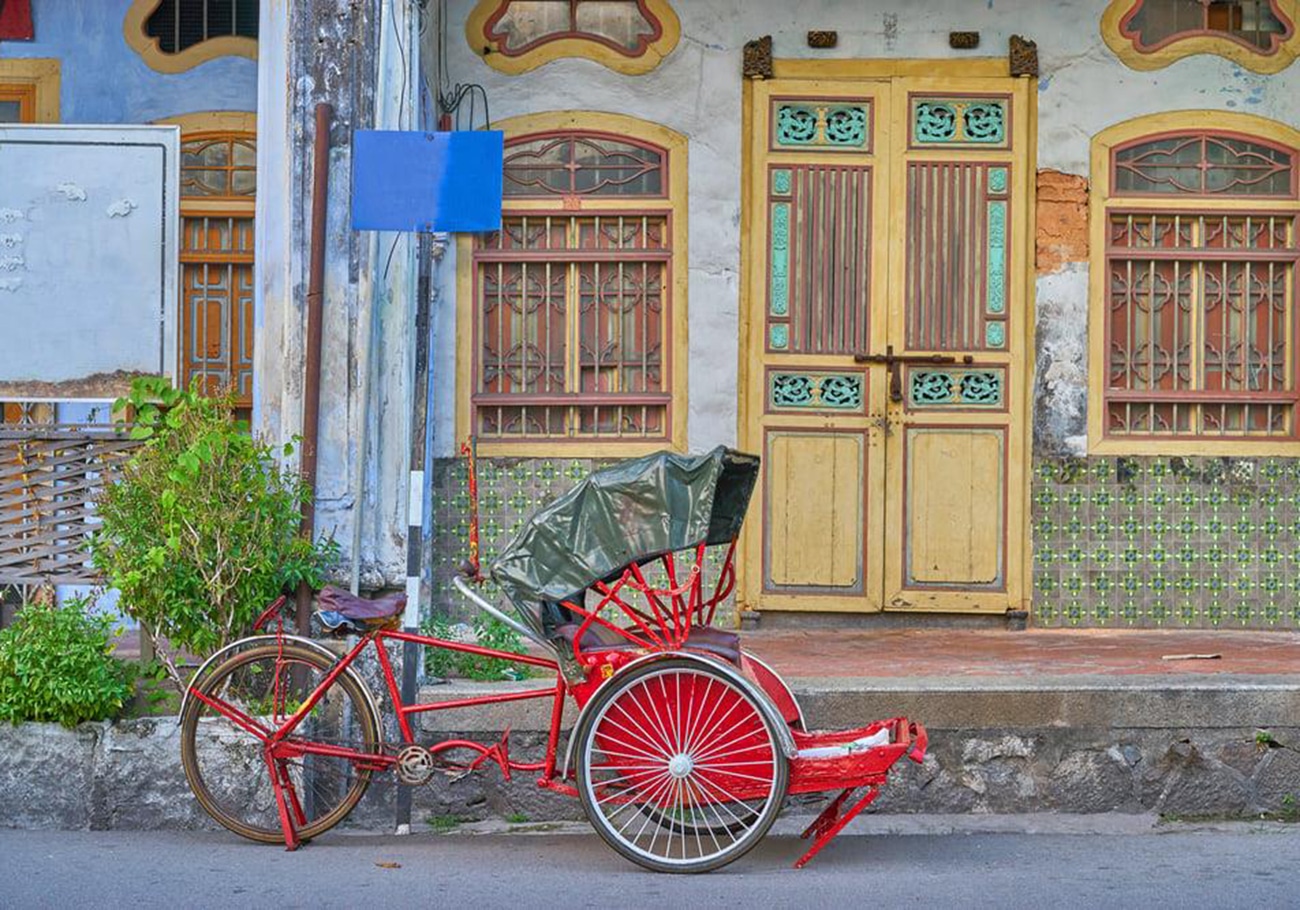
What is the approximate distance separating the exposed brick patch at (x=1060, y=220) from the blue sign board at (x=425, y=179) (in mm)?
3649

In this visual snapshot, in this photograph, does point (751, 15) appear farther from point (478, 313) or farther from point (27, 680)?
point (27, 680)

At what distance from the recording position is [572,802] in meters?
8.02

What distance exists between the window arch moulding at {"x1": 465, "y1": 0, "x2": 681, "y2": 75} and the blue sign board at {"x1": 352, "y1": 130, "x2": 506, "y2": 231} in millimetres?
2552

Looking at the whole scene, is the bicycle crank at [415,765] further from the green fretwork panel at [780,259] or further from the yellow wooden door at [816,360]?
the green fretwork panel at [780,259]

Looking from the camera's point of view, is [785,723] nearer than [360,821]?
Yes

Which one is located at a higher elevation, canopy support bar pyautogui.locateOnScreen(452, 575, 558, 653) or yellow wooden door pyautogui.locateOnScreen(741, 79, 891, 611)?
yellow wooden door pyautogui.locateOnScreen(741, 79, 891, 611)

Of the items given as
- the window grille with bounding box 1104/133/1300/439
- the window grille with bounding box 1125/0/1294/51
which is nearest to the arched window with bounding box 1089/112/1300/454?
the window grille with bounding box 1104/133/1300/439

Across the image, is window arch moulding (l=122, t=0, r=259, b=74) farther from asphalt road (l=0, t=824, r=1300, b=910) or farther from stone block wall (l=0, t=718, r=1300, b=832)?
asphalt road (l=0, t=824, r=1300, b=910)

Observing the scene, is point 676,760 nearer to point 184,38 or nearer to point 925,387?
point 925,387

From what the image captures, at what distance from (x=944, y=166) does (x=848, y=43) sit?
2.72 feet

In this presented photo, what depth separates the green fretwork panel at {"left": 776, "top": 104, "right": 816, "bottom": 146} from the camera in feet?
33.1

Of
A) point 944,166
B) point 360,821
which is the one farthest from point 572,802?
point 944,166

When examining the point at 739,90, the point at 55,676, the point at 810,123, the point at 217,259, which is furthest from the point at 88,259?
the point at 810,123

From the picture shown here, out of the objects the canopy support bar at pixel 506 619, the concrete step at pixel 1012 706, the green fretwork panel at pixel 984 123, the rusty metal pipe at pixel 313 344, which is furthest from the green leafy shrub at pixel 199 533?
the green fretwork panel at pixel 984 123
